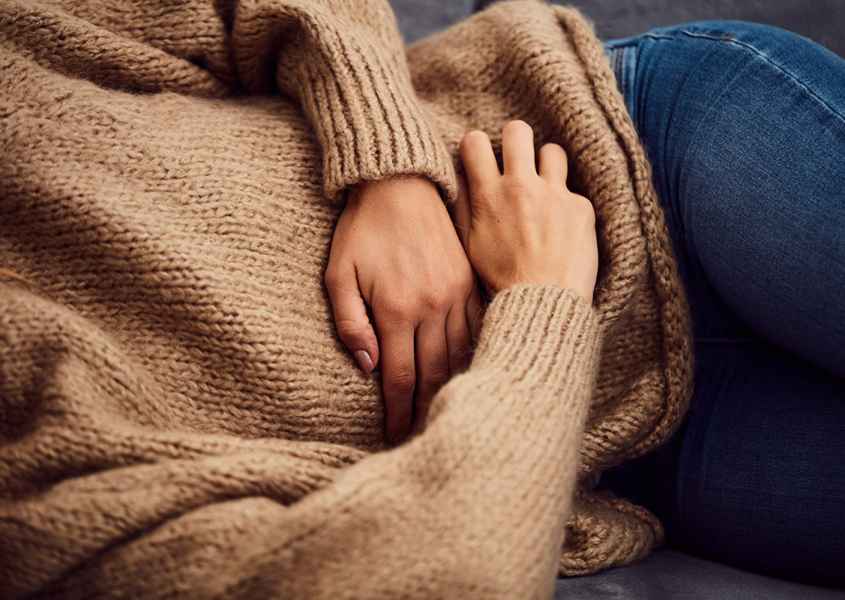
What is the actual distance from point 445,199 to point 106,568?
564 mm

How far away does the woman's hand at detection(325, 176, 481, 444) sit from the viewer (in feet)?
2.35

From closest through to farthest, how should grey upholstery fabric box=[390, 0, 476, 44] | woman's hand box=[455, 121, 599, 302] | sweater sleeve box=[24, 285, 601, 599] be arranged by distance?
sweater sleeve box=[24, 285, 601, 599] < woman's hand box=[455, 121, 599, 302] < grey upholstery fabric box=[390, 0, 476, 44]

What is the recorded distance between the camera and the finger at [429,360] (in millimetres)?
732

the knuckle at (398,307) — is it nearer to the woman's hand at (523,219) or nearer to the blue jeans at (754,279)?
the woman's hand at (523,219)

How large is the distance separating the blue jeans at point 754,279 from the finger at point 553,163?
141 millimetres

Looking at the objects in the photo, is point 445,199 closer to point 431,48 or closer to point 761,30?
point 431,48

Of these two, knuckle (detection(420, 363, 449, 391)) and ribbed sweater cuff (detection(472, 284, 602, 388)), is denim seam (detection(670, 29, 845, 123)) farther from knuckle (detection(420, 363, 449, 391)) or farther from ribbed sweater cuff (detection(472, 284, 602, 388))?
knuckle (detection(420, 363, 449, 391))

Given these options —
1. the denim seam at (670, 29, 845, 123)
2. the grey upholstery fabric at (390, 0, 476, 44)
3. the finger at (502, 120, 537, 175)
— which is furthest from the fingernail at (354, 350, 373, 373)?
the grey upholstery fabric at (390, 0, 476, 44)

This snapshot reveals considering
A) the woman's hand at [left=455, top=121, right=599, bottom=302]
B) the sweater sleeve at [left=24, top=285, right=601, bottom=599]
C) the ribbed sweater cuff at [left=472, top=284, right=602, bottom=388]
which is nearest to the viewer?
the sweater sleeve at [left=24, top=285, right=601, bottom=599]

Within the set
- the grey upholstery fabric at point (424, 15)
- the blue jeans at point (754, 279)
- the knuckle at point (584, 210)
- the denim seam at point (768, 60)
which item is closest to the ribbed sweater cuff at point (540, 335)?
the knuckle at point (584, 210)

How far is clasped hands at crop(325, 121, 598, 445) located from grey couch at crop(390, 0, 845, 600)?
0.32 metres

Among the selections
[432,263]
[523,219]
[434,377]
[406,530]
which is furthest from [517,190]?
[406,530]

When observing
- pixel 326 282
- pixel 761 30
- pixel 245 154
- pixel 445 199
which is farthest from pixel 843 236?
pixel 245 154

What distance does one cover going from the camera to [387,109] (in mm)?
761
